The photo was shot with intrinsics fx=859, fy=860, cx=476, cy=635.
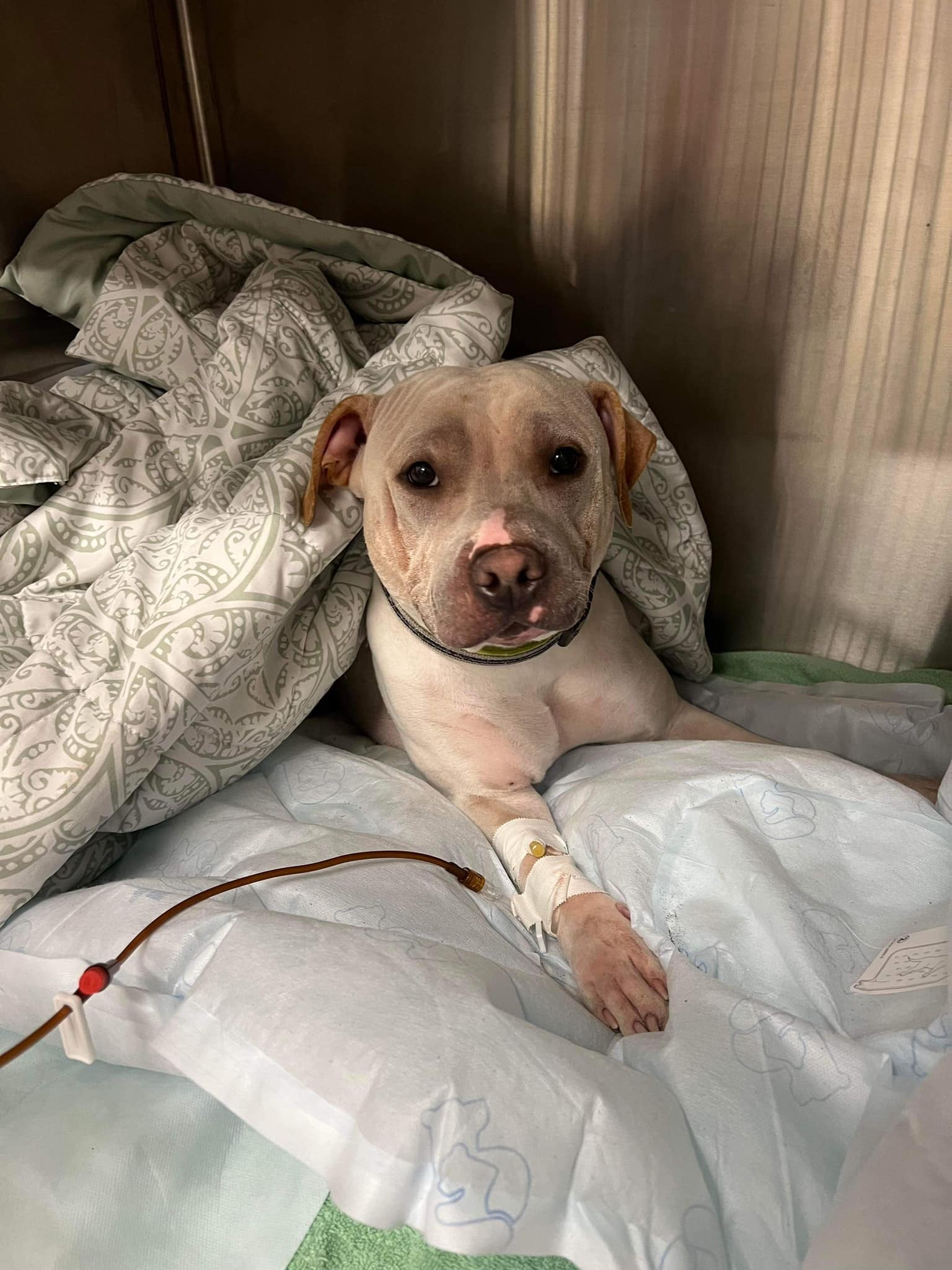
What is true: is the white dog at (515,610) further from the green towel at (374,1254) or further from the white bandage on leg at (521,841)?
the green towel at (374,1254)

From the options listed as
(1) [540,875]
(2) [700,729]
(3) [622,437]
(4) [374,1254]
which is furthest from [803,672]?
(4) [374,1254]

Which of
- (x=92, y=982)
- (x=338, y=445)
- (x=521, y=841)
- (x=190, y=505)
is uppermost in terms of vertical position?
(x=338, y=445)

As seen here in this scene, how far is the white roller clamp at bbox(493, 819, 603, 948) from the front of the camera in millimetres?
1053

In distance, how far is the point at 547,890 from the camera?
3.48ft

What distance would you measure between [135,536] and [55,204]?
86 cm

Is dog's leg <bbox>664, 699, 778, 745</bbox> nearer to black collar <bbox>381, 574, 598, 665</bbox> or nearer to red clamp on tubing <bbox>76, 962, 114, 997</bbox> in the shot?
black collar <bbox>381, 574, 598, 665</bbox>

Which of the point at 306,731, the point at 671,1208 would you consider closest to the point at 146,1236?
the point at 671,1208

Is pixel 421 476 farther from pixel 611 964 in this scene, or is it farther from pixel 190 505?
pixel 611 964

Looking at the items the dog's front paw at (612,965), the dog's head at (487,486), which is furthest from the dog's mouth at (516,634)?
the dog's front paw at (612,965)

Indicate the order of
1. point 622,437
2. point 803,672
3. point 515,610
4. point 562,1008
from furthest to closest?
1. point 803,672
2. point 622,437
3. point 515,610
4. point 562,1008

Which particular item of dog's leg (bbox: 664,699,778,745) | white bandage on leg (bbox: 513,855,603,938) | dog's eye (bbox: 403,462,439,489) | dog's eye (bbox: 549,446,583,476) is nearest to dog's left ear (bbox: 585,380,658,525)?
dog's eye (bbox: 549,446,583,476)

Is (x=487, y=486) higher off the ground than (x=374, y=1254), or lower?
higher

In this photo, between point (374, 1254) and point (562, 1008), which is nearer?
point (374, 1254)

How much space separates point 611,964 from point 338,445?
79cm
